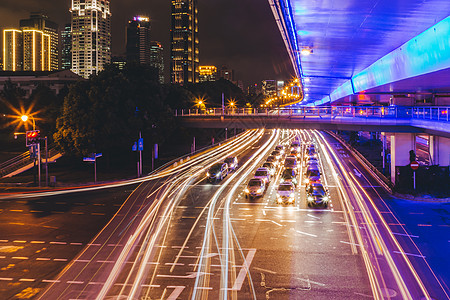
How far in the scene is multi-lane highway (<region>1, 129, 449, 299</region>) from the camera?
12.5m

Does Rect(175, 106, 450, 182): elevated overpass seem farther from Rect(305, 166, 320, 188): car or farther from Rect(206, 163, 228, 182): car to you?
Rect(206, 163, 228, 182): car

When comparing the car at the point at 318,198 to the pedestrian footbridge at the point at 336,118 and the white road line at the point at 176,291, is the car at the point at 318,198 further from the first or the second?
the white road line at the point at 176,291

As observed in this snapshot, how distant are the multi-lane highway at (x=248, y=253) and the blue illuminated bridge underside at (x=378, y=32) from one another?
9233 mm

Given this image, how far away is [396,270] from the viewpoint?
14039 mm

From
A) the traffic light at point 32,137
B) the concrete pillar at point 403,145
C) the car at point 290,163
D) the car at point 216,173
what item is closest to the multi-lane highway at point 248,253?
the car at point 216,173

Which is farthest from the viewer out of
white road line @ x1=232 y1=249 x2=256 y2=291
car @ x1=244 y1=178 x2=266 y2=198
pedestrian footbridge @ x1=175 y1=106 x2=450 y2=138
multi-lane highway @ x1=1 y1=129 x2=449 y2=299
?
pedestrian footbridge @ x1=175 y1=106 x2=450 y2=138

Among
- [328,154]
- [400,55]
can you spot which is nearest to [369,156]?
[328,154]

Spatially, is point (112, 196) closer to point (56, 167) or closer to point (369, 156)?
point (56, 167)

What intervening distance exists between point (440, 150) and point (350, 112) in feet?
31.6

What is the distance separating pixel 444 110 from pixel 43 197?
31.3 meters

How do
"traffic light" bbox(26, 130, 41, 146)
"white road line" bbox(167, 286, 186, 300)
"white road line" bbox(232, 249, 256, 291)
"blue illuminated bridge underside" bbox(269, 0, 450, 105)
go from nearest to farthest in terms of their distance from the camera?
"white road line" bbox(167, 286, 186, 300), "white road line" bbox(232, 249, 256, 291), "blue illuminated bridge underside" bbox(269, 0, 450, 105), "traffic light" bbox(26, 130, 41, 146)

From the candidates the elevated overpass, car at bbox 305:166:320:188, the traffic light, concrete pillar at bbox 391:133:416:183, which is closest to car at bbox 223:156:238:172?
the elevated overpass

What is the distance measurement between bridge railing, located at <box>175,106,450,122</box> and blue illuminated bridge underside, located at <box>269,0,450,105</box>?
4.10 m

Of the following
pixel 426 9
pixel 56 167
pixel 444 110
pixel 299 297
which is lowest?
pixel 299 297
